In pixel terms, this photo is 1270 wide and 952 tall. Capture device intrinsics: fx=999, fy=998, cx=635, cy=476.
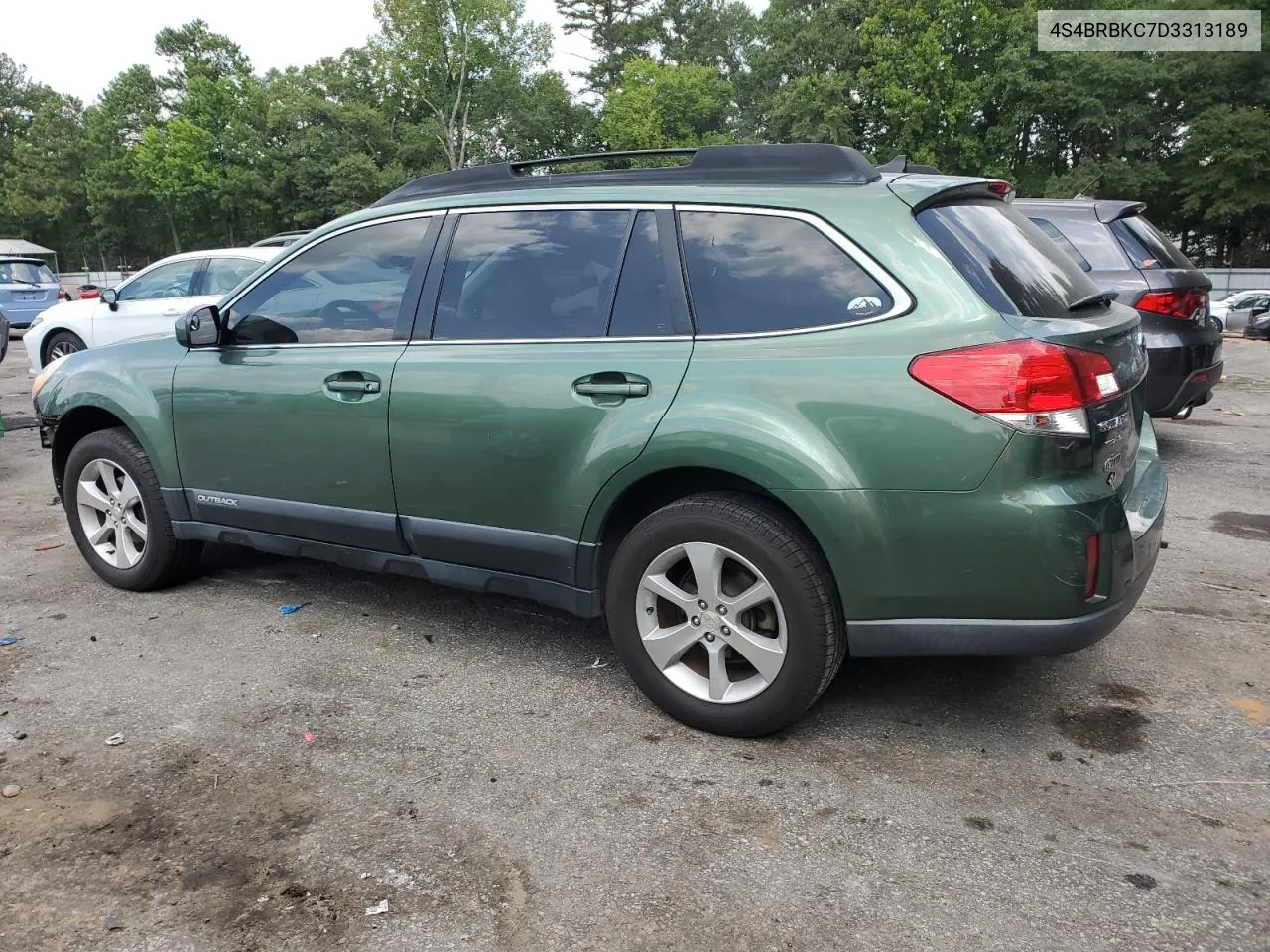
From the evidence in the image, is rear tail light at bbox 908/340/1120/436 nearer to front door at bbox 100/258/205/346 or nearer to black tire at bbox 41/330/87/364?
front door at bbox 100/258/205/346

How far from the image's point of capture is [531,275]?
361cm

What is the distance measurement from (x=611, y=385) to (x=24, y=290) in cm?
2064

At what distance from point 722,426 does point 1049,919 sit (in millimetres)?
1543

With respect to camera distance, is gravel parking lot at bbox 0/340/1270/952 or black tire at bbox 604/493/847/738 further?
black tire at bbox 604/493/847/738

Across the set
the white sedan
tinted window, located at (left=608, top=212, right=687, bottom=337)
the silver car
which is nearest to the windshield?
the silver car

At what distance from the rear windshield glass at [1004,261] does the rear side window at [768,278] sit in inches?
10.3

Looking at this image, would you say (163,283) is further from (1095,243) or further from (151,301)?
(1095,243)

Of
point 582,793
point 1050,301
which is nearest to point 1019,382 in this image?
point 1050,301

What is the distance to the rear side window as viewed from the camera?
2996mm

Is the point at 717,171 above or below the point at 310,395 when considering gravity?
Answer: above

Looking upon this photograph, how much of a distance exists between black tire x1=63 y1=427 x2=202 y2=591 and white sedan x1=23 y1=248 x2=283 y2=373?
6071 millimetres

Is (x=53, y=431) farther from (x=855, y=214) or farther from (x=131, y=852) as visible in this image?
(x=855, y=214)

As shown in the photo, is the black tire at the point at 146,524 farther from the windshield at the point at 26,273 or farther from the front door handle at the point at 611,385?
the windshield at the point at 26,273

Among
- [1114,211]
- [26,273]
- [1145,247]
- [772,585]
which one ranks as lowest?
[772,585]
